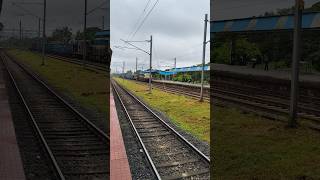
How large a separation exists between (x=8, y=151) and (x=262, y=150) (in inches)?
238

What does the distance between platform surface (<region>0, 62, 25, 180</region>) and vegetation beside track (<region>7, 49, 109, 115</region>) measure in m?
3.13

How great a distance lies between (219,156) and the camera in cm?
991

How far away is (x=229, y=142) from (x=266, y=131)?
1832 mm

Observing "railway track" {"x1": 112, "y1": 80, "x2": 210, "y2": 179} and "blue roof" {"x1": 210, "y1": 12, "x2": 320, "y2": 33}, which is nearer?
"railway track" {"x1": 112, "y1": 80, "x2": 210, "y2": 179}

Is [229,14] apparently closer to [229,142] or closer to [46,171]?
[229,142]

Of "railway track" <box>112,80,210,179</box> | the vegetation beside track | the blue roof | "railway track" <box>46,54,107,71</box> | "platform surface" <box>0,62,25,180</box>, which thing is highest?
the blue roof

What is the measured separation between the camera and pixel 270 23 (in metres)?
17.4

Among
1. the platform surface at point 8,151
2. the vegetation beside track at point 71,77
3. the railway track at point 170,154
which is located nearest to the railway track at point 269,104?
the railway track at point 170,154

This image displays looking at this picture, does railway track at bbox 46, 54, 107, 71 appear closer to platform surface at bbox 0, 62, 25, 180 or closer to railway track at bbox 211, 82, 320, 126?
platform surface at bbox 0, 62, 25, 180

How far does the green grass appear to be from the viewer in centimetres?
840

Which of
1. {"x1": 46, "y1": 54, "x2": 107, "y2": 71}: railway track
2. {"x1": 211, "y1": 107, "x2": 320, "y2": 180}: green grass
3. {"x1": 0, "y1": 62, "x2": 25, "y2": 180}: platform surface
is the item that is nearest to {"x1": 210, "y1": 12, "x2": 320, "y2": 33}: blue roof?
{"x1": 211, "y1": 107, "x2": 320, "y2": 180}: green grass

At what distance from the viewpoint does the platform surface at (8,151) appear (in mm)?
6918

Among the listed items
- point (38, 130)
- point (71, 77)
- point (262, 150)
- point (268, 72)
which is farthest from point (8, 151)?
point (268, 72)

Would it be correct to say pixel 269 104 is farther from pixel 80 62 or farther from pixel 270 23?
pixel 80 62
